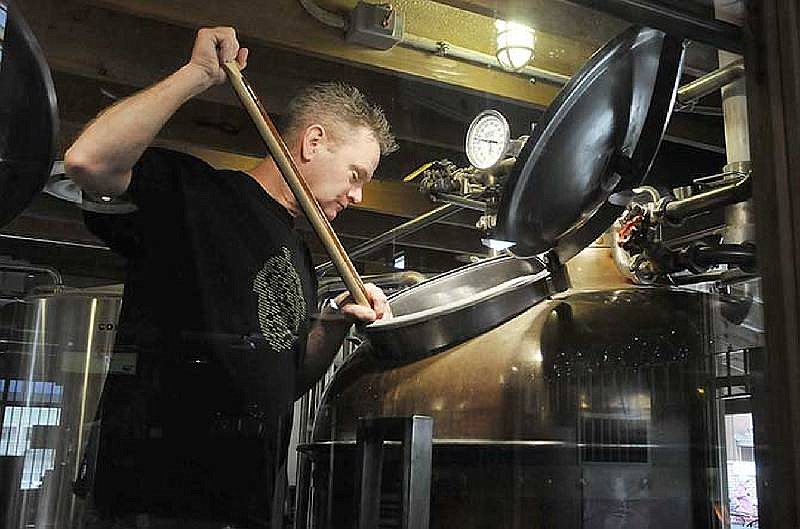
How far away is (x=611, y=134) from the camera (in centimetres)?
94

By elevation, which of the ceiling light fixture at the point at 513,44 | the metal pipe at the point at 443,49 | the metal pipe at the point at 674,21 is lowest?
the metal pipe at the point at 674,21

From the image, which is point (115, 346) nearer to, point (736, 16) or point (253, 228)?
point (253, 228)

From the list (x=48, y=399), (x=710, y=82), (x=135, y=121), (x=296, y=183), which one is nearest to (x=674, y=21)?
(x=710, y=82)

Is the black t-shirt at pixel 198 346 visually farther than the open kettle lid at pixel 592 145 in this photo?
No

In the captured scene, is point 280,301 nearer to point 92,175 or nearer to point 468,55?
point 92,175

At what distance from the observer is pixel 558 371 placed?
90cm

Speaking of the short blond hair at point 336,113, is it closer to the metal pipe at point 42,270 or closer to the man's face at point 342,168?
the man's face at point 342,168

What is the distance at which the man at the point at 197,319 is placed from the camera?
0.58m

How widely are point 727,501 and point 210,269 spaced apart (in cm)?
57

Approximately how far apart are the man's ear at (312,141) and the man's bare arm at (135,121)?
88 mm

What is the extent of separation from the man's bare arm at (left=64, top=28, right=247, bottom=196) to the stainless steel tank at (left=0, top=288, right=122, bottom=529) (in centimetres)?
9

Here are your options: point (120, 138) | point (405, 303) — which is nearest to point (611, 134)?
point (405, 303)

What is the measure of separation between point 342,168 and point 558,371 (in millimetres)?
335

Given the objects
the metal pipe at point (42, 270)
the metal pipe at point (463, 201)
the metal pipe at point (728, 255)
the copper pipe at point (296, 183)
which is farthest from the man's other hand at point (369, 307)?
the metal pipe at point (728, 255)
